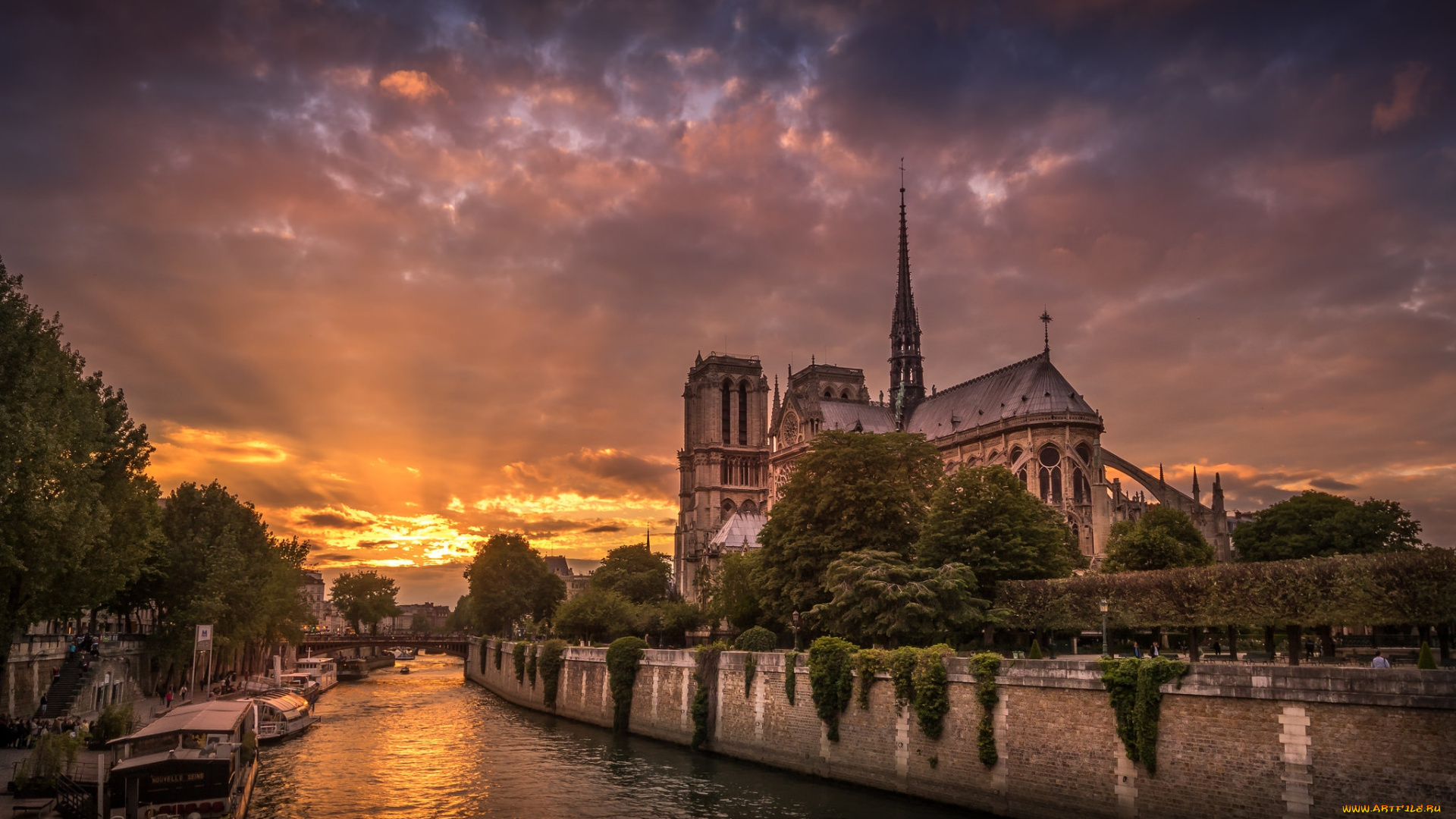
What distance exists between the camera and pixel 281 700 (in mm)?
51156

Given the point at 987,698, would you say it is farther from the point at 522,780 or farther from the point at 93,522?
the point at 93,522

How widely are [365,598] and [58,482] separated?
140112mm

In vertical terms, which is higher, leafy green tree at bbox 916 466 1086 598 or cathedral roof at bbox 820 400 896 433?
cathedral roof at bbox 820 400 896 433

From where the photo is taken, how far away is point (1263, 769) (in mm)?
22219

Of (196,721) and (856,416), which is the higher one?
(856,416)

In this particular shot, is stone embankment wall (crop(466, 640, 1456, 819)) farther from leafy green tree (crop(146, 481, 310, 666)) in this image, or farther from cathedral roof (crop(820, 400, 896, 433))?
cathedral roof (crop(820, 400, 896, 433))

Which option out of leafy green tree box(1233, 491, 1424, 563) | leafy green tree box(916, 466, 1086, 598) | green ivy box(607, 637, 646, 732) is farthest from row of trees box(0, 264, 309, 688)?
leafy green tree box(1233, 491, 1424, 563)

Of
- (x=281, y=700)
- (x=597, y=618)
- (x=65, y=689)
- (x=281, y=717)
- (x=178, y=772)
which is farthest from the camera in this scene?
(x=597, y=618)

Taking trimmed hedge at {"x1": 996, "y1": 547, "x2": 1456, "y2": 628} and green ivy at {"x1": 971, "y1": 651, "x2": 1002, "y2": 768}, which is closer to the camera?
green ivy at {"x1": 971, "y1": 651, "x2": 1002, "y2": 768}

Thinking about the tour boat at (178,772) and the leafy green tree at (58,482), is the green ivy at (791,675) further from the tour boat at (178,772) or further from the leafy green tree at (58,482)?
the leafy green tree at (58,482)

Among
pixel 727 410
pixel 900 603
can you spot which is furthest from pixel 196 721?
pixel 727 410

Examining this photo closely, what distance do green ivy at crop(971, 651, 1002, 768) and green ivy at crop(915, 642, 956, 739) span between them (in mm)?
1241

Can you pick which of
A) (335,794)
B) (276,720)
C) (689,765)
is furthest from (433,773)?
(276,720)

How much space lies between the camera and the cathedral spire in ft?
370
